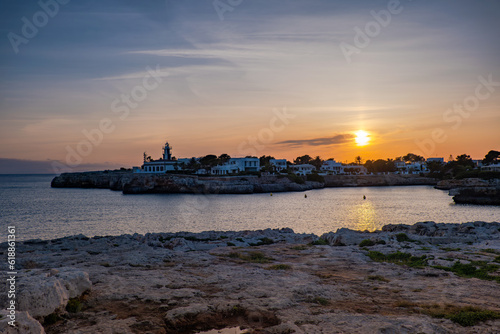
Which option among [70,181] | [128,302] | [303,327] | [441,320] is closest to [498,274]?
[441,320]

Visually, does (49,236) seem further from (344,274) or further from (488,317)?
(488,317)

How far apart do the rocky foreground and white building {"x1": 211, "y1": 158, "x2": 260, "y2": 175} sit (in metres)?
129

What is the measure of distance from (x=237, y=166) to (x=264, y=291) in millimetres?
138540

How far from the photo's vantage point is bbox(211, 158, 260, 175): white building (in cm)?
14862

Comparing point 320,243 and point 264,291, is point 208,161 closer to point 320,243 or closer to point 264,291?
point 320,243

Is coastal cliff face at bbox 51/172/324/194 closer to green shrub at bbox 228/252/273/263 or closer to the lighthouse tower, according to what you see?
the lighthouse tower

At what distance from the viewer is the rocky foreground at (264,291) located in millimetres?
8539

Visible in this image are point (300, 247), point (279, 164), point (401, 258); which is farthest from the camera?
point (279, 164)

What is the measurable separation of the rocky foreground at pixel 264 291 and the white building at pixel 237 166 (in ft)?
424

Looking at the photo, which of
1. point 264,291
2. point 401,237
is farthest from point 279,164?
point 264,291

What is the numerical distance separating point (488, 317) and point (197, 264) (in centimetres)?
1058

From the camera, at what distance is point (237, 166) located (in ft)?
490

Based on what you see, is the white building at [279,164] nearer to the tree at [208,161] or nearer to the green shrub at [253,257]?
the tree at [208,161]

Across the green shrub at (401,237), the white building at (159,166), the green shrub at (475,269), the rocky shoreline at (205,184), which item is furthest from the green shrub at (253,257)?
the white building at (159,166)
